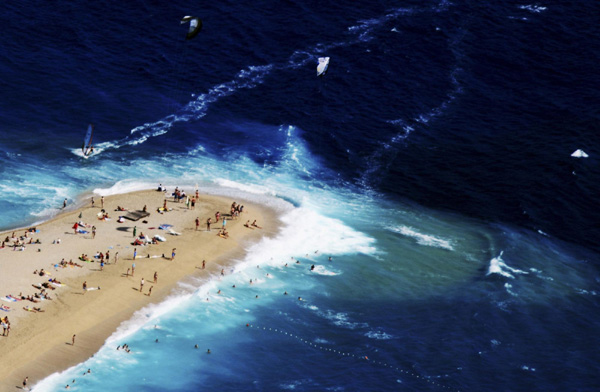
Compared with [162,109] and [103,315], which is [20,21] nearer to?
[162,109]

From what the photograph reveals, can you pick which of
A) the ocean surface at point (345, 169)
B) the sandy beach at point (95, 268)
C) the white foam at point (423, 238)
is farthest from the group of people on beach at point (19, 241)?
the white foam at point (423, 238)

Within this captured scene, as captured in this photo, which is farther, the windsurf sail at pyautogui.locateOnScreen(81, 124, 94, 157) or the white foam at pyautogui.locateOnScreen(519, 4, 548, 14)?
the white foam at pyautogui.locateOnScreen(519, 4, 548, 14)

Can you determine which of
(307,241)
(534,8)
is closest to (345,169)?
(307,241)

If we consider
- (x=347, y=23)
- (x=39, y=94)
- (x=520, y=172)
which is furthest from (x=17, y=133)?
(x=520, y=172)

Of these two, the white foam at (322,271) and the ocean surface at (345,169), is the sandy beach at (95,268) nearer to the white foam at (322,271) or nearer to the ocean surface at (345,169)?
the ocean surface at (345,169)

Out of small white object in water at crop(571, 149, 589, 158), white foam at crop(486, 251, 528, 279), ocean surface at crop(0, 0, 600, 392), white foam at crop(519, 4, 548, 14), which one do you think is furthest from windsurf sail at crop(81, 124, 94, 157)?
white foam at crop(519, 4, 548, 14)

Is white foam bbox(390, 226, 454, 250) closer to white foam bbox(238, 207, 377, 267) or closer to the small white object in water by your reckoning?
white foam bbox(238, 207, 377, 267)
